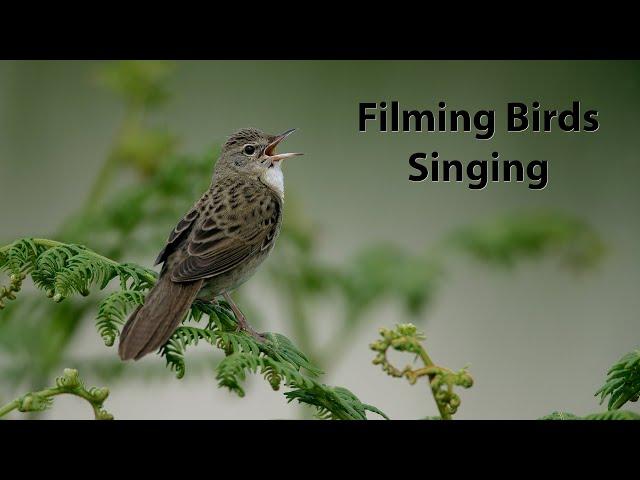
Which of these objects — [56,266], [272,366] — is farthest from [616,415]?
[56,266]

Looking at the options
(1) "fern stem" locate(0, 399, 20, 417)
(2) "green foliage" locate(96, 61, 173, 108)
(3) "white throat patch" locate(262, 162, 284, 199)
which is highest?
(2) "green foliage" locate(96, 61, 173, 108)

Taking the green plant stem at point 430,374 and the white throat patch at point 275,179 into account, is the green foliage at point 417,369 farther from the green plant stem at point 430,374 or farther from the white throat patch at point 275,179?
the white throat patch at point 275,179

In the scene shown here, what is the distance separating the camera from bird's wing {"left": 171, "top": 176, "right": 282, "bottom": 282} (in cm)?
316

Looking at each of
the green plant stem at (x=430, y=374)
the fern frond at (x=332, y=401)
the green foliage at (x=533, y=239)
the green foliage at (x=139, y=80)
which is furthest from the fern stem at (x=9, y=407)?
the green foliage at (x=533, y=239)

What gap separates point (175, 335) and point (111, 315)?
0.65 ft

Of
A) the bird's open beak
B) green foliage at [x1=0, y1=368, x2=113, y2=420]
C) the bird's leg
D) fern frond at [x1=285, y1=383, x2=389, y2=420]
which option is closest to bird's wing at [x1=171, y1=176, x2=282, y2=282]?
the bird's leg

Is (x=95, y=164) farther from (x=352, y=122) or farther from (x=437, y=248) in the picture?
(x=437, y=248)

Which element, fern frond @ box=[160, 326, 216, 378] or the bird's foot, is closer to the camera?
fern frond @ box=[160, 326, 216, 378]

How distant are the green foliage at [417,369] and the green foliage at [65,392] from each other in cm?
62

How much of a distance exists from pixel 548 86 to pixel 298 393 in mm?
5985

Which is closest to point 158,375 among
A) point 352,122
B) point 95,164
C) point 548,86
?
point 95,164

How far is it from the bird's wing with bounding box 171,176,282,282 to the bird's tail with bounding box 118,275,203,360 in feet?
0.84

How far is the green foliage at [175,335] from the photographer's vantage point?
2.34m

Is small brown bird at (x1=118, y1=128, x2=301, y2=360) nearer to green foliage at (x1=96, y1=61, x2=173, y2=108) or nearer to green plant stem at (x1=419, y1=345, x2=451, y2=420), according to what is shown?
green foliage at (x1=96, y1=61, x2=173, y2=108)
